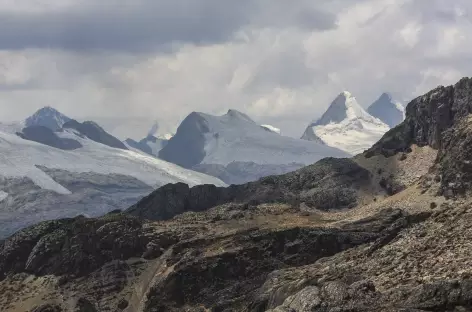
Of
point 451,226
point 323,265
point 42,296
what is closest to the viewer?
point 451,226

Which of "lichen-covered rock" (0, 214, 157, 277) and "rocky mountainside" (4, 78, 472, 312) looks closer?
"rocky mountainside" (4, 78, 472, 312)

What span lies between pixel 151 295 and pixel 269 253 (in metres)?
24.5

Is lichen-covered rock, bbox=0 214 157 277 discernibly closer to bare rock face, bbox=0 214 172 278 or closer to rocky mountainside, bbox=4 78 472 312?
bare rock face, bbox=0 214 172 278

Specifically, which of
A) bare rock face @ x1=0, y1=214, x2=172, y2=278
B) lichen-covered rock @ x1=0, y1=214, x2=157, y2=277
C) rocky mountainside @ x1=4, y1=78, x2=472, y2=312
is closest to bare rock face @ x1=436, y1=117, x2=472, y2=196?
rocky mountainside @ x1=4, y1=78, x2=472, y2=312

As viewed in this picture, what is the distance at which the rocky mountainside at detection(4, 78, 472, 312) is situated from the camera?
8874 cm

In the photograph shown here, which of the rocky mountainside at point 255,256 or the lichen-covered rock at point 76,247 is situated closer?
the rocky mountainside at point 255,256

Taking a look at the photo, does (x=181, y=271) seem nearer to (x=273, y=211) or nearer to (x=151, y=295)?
(x=151, y=295)

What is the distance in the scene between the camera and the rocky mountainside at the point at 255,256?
291ft

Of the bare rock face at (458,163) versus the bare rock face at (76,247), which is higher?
the bare rock face at (458,163)

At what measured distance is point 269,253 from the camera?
15488cm

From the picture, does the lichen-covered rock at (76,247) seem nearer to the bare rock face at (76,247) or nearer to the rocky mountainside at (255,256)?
the bare rock face at (76,247)

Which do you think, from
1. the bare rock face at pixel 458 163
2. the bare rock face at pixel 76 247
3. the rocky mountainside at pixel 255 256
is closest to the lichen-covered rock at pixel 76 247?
the bare rock face at pixel 76 247

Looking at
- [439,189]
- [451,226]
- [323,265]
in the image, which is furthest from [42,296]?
[451,226]

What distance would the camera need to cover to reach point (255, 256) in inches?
6107
